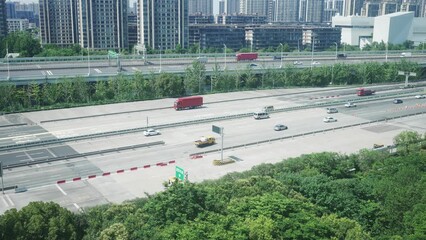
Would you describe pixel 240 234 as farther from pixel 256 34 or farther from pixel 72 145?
pixel 256 34

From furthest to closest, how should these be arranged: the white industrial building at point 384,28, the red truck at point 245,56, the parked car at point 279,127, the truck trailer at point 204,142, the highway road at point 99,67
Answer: the white industrial building at point 384,28
the red truck at point 245,56
the highway road at point 99,67
the parked car at point 279,127
the truck trailer at point 204,142

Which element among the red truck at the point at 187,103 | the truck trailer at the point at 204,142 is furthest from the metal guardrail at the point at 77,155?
the red truck at the point at 187,103

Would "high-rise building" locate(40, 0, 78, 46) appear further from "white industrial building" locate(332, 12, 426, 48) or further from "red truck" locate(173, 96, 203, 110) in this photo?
"white industrial building" locate(332, 12, 426, 48)

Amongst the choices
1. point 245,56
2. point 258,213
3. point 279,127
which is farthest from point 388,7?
point 258,213

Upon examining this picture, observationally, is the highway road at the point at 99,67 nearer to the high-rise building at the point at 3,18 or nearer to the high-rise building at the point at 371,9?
the high-rise building at the point at 3,18

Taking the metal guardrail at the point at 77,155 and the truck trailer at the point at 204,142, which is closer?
the metal guardrail at the point at 77,155

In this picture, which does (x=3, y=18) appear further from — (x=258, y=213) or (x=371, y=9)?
(x=371, y=9)
